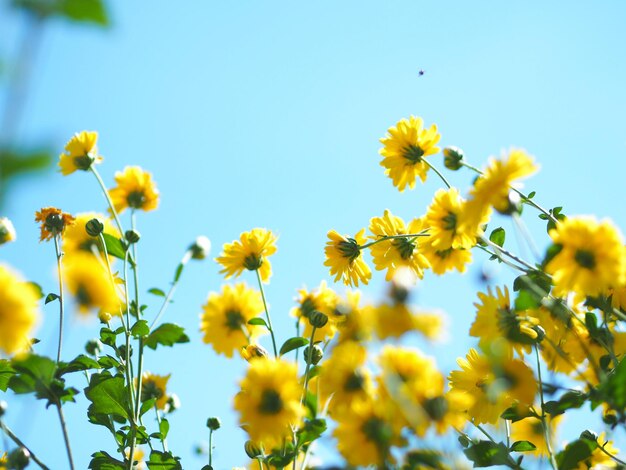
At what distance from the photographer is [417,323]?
5.57 feet

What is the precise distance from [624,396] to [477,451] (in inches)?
21.1

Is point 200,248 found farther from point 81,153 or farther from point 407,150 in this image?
point 407,150

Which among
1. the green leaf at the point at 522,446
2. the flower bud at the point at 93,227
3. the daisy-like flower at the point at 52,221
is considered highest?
the daisy-like flower at the point at 52,221

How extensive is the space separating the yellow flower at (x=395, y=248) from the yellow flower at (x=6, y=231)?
1.63 meters

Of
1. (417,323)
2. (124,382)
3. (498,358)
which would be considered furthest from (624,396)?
(124,382)

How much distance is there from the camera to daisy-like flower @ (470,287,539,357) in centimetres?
201

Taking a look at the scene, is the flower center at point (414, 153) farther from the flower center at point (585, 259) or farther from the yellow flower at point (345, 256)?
the flower center at point (585, 259)

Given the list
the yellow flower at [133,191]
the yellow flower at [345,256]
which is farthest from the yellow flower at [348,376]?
the yellow flower at [133,191]

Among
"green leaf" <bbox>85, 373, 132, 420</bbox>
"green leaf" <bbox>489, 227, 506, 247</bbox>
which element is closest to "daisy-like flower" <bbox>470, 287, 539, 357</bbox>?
"green leaf" <bbox>489, 227, 506, 247</bbox>

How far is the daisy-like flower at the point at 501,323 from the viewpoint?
6.59ft

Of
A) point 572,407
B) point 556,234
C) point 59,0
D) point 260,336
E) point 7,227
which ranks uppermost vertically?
point 7,227

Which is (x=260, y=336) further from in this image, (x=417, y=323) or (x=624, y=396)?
(x=624, y=396)

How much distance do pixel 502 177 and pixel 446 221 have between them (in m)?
0.36

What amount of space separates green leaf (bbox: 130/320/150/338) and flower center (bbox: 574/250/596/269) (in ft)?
5.23
